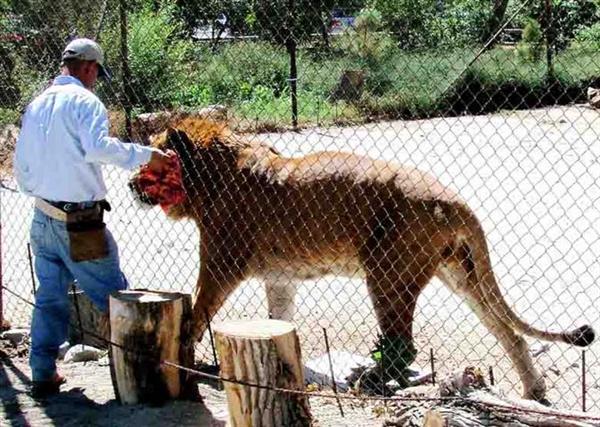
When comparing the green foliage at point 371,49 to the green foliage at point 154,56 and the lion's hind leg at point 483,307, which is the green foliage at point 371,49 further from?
the lion's hind leg at point 483,307

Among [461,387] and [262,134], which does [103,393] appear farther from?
[262,134]

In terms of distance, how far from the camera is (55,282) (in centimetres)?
532

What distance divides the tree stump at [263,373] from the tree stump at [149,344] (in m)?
0.64

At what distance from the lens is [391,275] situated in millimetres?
5957

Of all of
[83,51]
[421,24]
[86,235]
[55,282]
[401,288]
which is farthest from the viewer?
[421,24]

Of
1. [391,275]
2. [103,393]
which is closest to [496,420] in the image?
[391,275]

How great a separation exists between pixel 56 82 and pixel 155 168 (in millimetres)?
707

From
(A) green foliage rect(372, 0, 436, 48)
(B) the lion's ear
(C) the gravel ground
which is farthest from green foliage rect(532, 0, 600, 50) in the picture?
(B) the lion's ear

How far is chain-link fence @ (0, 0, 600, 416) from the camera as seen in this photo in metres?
5.98

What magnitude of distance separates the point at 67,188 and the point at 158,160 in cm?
51

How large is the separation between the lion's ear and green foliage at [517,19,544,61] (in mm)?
6961

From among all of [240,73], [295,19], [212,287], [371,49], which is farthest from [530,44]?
[212,287]

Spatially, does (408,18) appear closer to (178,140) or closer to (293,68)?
(293,68)

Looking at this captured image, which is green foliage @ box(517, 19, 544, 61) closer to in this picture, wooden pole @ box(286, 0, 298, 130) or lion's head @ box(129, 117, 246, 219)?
wooden pole @ box(286, 0, 298, 130)
